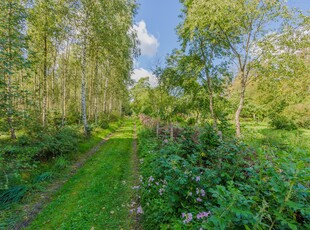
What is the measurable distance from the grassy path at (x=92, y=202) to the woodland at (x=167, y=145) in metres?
0.03

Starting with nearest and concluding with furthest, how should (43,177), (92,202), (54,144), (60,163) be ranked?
(92,202)
(43,177)
(60,163)
(54,144)

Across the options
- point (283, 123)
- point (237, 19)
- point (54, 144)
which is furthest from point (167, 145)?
point (283, 123)

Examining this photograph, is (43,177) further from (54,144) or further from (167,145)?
(167,145)

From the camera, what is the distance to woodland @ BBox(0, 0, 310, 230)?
1.90 metres

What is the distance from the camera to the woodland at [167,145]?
190cm

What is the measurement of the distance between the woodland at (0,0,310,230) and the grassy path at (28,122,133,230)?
0.09 feet

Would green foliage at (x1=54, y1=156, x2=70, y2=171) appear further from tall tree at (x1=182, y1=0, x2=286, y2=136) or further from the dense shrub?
the dense shrub

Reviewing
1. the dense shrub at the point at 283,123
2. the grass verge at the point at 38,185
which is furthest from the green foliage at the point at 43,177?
the dense shrub at the point at 283,123

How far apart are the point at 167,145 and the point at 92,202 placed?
2461mm

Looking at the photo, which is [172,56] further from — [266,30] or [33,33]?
[33,33]

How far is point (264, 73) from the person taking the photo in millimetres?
8266

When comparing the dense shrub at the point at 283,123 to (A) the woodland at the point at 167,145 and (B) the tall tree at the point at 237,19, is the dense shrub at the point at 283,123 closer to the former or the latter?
(A) the woodland at the point at 167,145

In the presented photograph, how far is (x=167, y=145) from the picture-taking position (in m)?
A: 4.46

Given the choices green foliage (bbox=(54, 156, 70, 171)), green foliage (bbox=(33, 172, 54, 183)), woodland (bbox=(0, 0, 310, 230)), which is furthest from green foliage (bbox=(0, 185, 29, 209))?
green foliage (bbox=(54, 156, 70, 171))
